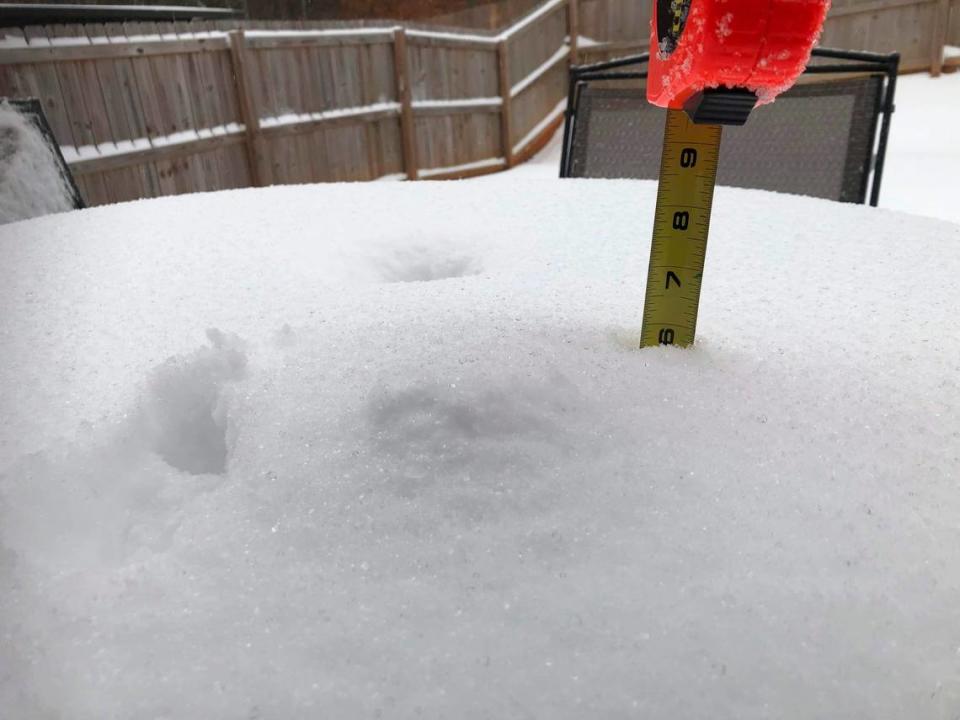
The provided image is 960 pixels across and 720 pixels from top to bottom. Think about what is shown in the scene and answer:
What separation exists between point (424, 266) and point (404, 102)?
17.7ft

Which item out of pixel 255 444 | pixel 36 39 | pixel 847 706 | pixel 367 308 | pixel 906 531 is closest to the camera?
pixel 847 706

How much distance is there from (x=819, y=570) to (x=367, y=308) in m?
0.63

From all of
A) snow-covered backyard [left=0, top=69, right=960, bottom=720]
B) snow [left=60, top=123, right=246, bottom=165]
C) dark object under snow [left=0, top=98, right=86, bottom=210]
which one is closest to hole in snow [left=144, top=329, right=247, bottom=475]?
snow-covered backyard [left=0, top=69, right=960, bottom=720]

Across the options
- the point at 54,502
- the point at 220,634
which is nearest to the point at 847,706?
the point at 220,634

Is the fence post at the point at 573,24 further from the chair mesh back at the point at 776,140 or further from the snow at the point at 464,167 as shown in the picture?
the chair mesh back at the point at 776,140

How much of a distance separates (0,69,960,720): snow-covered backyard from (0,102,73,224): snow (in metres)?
0.89

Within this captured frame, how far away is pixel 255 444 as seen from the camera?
620mm

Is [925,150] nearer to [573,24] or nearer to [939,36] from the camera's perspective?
[939,36]

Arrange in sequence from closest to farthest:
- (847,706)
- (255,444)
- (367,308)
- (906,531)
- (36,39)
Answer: (847,706) < (906,531) < (255,444) < (367,308) < (36,39)

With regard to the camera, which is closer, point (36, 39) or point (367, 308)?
point (367, 308)

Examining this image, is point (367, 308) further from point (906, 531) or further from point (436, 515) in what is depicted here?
point (906, 531)

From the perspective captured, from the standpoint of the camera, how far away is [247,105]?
4.86 metres

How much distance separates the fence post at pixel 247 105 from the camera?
4742mm

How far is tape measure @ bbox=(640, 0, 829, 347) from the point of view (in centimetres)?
58
